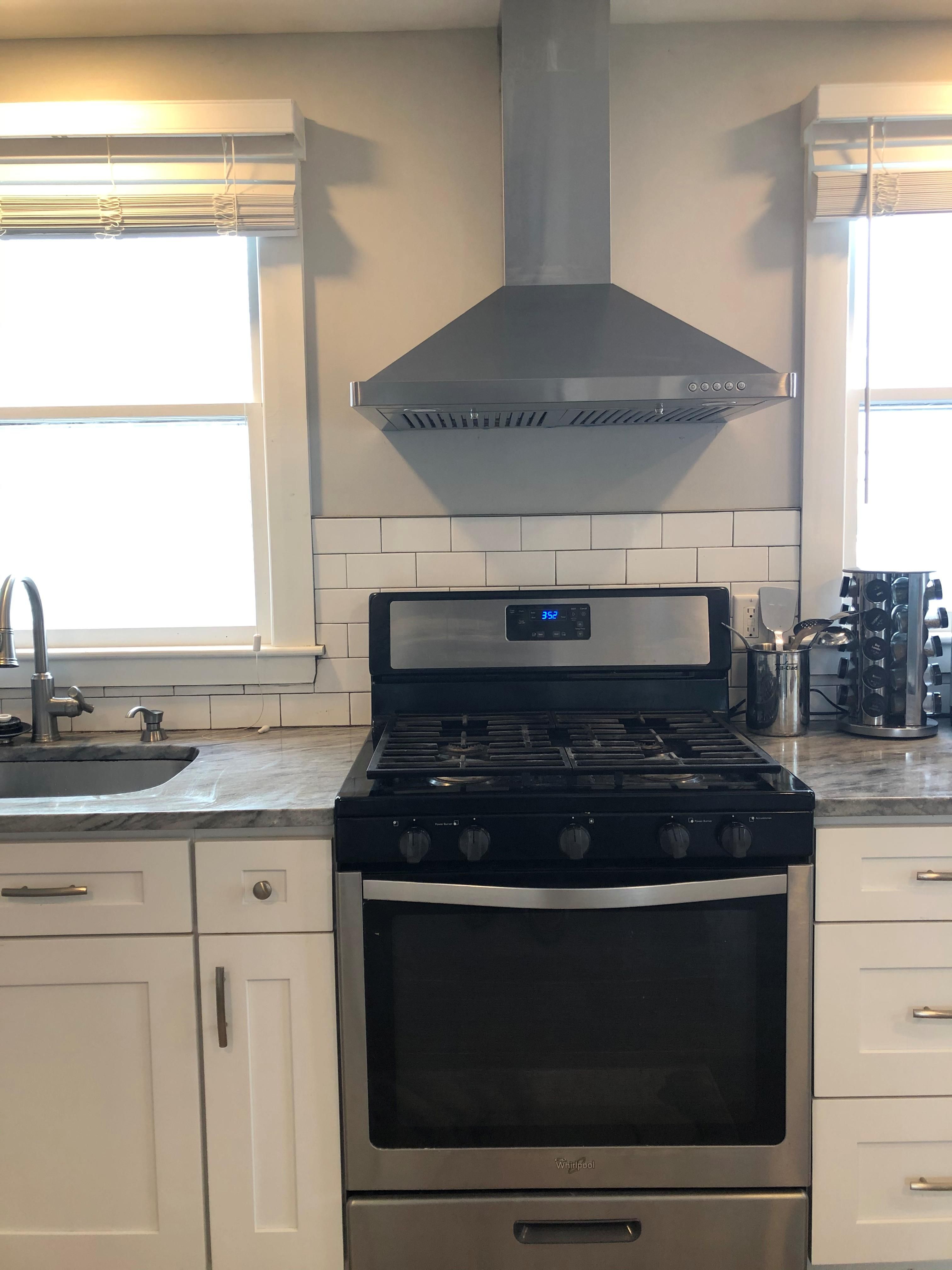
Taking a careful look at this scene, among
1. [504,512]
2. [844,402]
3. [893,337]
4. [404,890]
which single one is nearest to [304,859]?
[404,890]

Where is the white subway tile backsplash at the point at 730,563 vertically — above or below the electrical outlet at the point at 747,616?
above

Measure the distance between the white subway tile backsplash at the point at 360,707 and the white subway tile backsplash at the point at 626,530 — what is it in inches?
25.9

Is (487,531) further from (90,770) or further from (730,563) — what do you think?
(90,770)

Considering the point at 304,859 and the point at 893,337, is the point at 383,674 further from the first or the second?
the point at 893,337

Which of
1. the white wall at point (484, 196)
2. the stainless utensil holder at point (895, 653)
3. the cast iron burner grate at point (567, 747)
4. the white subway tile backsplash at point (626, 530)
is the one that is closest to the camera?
the cast iron burner grate at point (567, 747)

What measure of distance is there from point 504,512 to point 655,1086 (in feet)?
4.16

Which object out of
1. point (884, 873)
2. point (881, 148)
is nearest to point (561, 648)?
point (884, 873)

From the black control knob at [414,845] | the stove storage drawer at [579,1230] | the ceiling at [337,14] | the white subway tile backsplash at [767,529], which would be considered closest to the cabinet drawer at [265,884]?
the black control knob at [414,845]

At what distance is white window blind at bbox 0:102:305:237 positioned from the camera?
79.2 inches

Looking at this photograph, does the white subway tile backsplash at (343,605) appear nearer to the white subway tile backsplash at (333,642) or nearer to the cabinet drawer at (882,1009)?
the white subway tile backsplash at (333,642)

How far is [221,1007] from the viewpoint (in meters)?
1.55

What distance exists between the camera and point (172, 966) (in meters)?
1.56

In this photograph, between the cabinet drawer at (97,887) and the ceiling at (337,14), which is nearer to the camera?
the cabinet drawer at (97,887)

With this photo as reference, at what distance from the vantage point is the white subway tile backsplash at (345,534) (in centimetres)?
219
